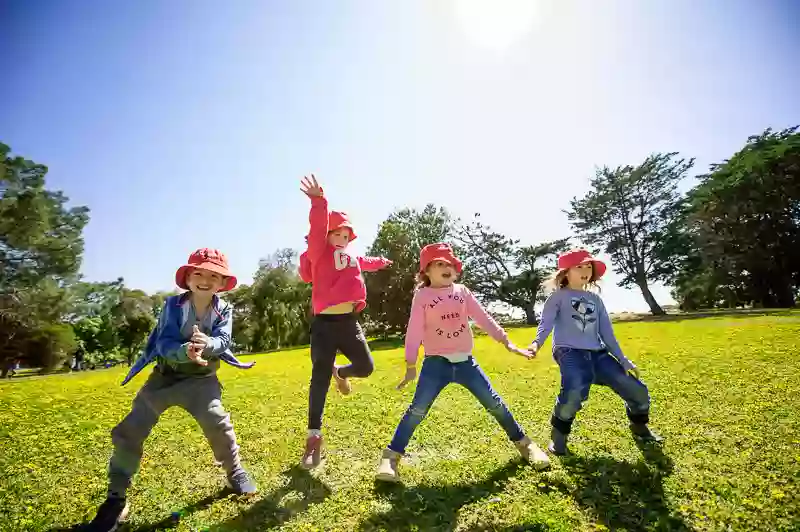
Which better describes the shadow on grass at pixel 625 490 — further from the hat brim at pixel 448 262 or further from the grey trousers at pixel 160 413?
the grey trousers at pixel 160 413

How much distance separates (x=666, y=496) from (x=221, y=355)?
4.06m

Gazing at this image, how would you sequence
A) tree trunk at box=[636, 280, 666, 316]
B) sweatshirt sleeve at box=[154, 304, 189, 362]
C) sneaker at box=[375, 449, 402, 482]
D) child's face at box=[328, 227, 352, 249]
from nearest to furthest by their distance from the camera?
sweatshirt sleeve at box=[154, 304, 189, 362], sneaker at box=[375, 449, 402, 482], child's face at box=[328, 227, 352, 249], tree trunk at box=[636, 280, 666, 316]

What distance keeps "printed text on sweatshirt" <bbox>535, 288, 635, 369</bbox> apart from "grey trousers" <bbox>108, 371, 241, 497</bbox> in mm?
3375

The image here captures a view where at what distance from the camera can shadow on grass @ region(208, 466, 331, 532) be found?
11.0ft

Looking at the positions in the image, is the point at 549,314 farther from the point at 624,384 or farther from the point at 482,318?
the point at 624,384

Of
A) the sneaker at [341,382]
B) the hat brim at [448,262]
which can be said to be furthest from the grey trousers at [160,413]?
the hat brim at [448,262]

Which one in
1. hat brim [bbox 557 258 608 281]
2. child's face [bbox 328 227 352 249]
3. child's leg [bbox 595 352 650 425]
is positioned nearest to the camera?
child's leg [bbox 595 352 650 425]

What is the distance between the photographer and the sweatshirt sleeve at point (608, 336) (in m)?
4.79

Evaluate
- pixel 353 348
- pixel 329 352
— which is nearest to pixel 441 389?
pixel 353 348

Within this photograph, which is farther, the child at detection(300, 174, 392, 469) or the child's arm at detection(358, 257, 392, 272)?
the child's arm at detection(358, 257, 392, 272)

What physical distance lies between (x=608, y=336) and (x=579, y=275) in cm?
79

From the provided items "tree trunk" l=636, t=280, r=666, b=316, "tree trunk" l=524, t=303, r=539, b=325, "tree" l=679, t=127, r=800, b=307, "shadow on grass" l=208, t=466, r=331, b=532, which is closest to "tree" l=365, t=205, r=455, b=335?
"tree trunk" l=524, t=303, r=539, b=325

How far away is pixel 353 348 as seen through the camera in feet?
15.6

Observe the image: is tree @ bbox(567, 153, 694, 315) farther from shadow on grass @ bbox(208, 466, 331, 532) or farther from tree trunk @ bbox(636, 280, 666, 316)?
shadow on grass @ bbox(208, 466, 331, 532)
